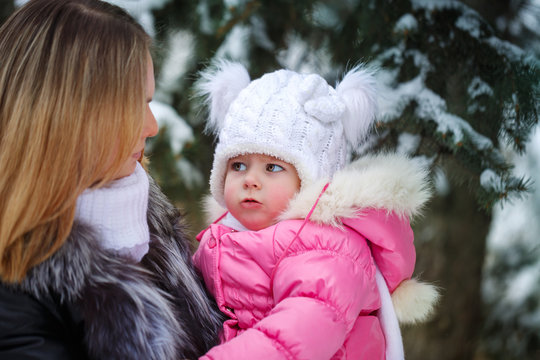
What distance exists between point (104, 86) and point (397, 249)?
3.51ft

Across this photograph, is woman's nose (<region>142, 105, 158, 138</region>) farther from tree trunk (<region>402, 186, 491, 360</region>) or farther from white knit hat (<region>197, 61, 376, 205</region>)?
tree trunk (<region>402, 186, 491, 360</region>)

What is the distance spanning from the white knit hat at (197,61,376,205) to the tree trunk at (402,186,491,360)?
1759 mm

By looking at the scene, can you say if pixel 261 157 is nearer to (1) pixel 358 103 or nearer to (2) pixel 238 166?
(2) pixel 238 166

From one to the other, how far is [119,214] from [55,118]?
0.31 m

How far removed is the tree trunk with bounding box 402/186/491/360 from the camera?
350cm

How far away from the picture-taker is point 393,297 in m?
1.87

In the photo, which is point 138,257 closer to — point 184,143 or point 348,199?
point 348,199

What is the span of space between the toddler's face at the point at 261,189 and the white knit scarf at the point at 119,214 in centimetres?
44

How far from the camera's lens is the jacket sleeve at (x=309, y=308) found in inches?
54.9

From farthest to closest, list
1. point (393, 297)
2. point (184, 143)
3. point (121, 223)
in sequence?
point (184, 143) < point (393, 297) < point (121, 223)

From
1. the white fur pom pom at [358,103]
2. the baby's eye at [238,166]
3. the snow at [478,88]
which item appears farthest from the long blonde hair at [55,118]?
the snow at [478,88]

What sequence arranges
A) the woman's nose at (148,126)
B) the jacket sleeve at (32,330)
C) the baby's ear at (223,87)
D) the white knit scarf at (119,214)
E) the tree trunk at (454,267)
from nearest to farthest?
the jacket sleeve at (32,330), the white knit scarf at (119,214), the woman's nose at (148,126), the baby's ear at (223,87), the tree trunk at (454,267)

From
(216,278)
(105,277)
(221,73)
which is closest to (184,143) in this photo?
(221,73)

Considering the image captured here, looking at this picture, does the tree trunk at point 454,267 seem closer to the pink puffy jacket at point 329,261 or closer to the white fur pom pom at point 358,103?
the white fur pom pom at point 358,103
